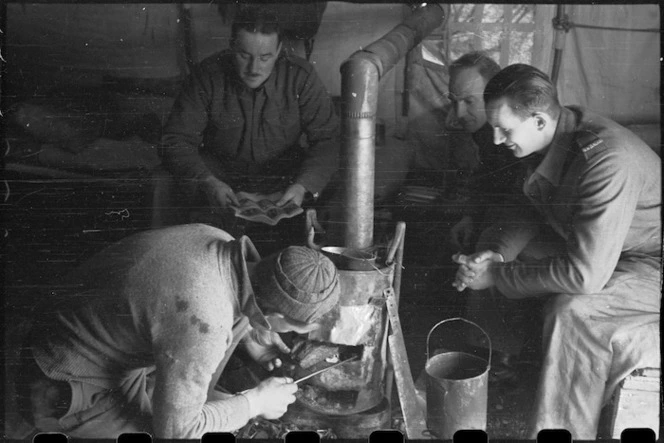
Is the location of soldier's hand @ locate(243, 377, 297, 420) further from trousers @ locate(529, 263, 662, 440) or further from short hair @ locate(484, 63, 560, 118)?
short hair @ locate(484, 63, 560, 118)

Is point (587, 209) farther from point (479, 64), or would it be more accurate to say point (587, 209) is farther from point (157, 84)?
point (157, 84)

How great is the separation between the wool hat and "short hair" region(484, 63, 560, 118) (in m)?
0.97

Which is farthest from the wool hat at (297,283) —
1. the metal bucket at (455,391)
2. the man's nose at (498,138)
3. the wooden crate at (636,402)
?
the wooden crate at (636,402)

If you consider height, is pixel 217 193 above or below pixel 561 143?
below

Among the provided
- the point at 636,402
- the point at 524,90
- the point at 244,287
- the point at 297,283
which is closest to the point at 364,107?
the point at 524,90

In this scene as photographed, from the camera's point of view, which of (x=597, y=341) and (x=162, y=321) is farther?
(x=597, y=341)

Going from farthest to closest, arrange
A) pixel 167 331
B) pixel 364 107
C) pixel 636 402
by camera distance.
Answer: pixel 636 402
pixel 364 107
pixel 167 331

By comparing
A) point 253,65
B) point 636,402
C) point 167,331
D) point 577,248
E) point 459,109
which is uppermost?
point 253,65

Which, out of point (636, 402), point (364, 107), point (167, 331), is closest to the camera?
point (167, 331)

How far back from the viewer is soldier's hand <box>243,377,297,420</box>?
4.05 m

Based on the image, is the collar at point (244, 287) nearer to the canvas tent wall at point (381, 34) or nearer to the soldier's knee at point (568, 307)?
the canvas tent wall at point (381, 34)

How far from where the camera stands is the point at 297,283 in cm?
388

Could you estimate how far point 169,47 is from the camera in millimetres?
4078

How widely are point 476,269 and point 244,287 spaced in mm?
967
